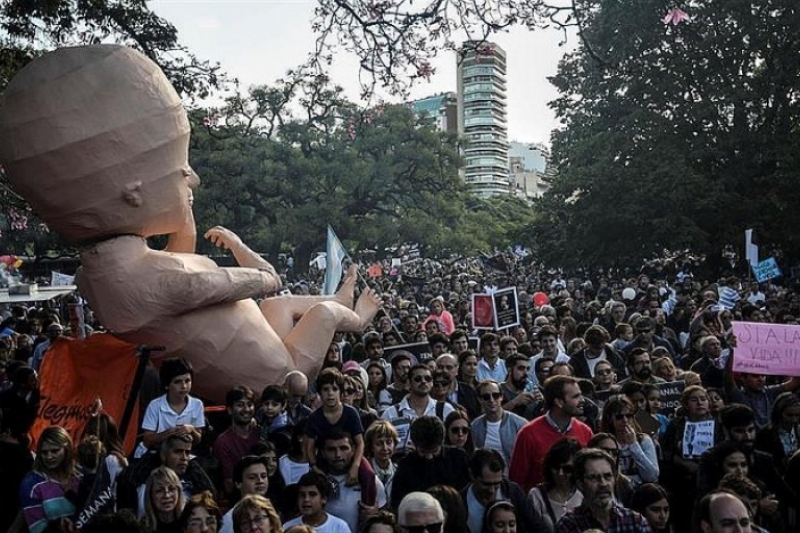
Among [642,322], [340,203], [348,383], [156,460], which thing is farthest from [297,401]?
[340,203]

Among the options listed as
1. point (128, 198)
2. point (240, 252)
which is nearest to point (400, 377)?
point (240, 252)

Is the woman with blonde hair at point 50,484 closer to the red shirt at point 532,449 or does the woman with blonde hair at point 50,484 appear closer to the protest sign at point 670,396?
the red shirt at point 532,449

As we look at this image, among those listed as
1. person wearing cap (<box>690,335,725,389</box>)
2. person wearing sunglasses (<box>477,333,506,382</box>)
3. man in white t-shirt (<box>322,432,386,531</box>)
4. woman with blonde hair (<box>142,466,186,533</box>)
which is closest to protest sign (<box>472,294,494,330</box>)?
person wearing sunglasses (<box>477,333,506,382</box>)

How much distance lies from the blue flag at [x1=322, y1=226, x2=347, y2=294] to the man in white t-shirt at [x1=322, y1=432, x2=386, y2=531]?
6.20 m

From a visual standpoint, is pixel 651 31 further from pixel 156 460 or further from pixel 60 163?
pixel 156 460

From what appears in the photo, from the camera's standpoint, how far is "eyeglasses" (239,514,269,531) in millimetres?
4344

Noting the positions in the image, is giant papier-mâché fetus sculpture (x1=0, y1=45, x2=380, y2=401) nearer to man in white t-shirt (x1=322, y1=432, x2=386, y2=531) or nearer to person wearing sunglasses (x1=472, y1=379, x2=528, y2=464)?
person wearing sunglasses (x1=472, y1=379, x2=528, y2=464)

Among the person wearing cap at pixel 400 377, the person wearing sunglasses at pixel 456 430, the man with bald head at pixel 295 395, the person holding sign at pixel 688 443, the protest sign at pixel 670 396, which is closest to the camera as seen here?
the person wearing sunglasses at pixel 456 430

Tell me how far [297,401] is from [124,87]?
3.02 metres

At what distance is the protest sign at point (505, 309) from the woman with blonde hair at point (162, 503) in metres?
7.08

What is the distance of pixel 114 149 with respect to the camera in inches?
294

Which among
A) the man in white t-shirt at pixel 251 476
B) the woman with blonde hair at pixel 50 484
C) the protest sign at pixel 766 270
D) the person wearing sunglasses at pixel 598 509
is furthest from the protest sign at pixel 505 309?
the woman with blonde hair at pixel 50 484

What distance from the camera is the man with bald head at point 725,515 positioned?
414 centimetres

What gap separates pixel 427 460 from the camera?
543 cm
